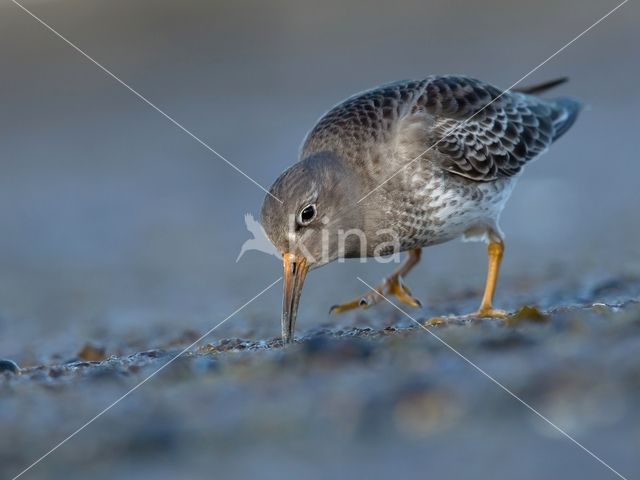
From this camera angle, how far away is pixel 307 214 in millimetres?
7281

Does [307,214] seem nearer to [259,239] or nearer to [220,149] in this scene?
[259,239]

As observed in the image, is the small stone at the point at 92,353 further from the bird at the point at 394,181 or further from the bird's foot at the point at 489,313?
the bird's foot at the point at 489,313

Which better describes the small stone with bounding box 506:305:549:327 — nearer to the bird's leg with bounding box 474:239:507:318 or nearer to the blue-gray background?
the bird's leg with bounding box 474:239:507:318

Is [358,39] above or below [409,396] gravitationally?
above

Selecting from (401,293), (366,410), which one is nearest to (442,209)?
(401,293)

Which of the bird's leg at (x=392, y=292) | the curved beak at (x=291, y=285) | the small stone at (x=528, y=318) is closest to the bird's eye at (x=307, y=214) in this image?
the curved beak at (x=291, y=285)

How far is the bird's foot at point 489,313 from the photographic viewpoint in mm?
8008

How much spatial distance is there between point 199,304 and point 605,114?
10071mm

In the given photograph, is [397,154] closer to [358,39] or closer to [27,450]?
[27,450]

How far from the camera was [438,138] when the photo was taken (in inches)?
317

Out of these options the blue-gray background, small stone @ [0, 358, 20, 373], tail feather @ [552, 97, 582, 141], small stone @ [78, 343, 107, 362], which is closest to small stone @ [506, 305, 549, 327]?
the blue-gray background

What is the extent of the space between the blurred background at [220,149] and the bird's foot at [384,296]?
0.31 metres

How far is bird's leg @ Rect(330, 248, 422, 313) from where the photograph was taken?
8973 millimetres

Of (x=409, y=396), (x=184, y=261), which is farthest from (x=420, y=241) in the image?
(x=184, y=261)
